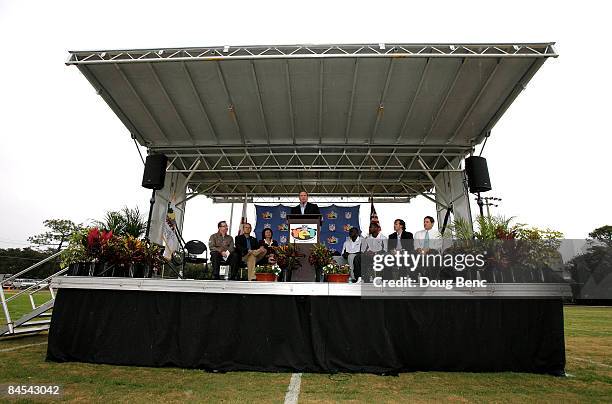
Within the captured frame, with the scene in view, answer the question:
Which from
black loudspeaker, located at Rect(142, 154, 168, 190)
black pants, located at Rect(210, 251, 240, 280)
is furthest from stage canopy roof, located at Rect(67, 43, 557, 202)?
black pants, located at Rect(210, 251, 240, 280)

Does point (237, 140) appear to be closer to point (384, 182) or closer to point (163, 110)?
point (163, 110)

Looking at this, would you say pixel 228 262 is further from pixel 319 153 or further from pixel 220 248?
pixel 319 153

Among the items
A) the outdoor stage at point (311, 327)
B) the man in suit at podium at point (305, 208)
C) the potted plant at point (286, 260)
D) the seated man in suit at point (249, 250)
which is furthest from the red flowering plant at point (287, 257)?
the man in suit at podium at point (305, 208)

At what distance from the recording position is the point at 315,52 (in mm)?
6207

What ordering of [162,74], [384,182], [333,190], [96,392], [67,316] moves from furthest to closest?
1. [333,190]
2. [384,182]
3. [162,74]
4. [67,316]
5. [96,392]

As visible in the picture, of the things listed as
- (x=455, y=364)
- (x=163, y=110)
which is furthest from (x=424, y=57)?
(x=163, y=110)

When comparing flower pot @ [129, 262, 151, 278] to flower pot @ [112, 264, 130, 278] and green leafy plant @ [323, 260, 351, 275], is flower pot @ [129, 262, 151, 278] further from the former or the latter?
green leafy plant @ [323, 260, 351, 275]

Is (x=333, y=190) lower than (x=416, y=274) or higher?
higher

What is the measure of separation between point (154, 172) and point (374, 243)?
5.59 m

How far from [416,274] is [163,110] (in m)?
6.53

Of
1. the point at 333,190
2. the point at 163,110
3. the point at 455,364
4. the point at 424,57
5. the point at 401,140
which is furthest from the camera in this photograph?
the point at 333,190

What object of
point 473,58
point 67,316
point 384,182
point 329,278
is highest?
point 473,58

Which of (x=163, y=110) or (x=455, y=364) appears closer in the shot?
(x=455, y=364)

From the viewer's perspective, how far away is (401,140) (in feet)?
28.9
